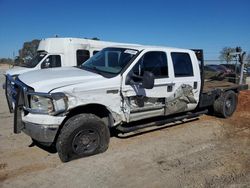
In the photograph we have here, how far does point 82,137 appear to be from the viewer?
185 inches

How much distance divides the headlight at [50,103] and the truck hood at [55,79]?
133mm

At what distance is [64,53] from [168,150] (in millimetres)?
8300

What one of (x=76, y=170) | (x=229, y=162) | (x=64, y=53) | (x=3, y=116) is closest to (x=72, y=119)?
(x=76, y=170)

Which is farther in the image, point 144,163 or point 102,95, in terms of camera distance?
point 102,95

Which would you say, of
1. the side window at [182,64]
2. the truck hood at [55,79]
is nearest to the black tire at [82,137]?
the truck hood at [55,79]

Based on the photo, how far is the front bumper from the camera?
14.0 ft

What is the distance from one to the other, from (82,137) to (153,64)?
219 cm

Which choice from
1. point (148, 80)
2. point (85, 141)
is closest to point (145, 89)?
point (148, 80)

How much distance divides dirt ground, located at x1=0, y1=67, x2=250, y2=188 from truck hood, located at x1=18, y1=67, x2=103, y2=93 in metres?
1.32

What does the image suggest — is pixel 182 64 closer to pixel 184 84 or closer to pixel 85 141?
pixel 184 84

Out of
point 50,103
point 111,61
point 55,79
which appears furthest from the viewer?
point 111,61

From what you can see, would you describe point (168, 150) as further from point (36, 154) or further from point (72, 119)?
point (36, 154)

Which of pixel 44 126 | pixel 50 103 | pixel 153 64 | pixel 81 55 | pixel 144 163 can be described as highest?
→ pixel 81 55

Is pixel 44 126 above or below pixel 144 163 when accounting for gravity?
above
